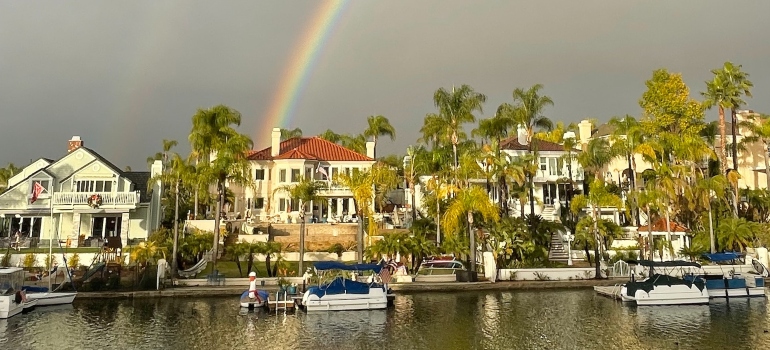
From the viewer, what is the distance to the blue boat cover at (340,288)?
3067cm

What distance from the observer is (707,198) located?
50.2 meters

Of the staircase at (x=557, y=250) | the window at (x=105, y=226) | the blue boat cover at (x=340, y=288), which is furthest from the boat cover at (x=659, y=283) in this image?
the window at (x=105, y=226)

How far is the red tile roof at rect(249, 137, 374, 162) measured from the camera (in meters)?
63.0

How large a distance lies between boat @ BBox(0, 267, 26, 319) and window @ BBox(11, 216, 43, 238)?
24.2 m

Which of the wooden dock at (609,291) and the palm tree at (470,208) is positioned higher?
the palm tree at (470,208)

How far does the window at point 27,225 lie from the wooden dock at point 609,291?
50.4 m

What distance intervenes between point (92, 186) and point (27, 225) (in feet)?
24.4

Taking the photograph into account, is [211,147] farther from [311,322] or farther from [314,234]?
[311,322]

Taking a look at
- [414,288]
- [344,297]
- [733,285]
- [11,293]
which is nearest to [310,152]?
[414,288]

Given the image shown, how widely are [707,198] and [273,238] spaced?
4161cm

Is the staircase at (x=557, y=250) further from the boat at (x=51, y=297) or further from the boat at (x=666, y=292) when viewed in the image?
the boat at (x=51, y=297)

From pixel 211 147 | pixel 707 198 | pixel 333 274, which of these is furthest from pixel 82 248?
pixel 707 198

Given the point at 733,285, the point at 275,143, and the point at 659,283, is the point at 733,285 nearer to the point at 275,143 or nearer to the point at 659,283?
the point at 659,283

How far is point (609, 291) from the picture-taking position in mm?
34750
